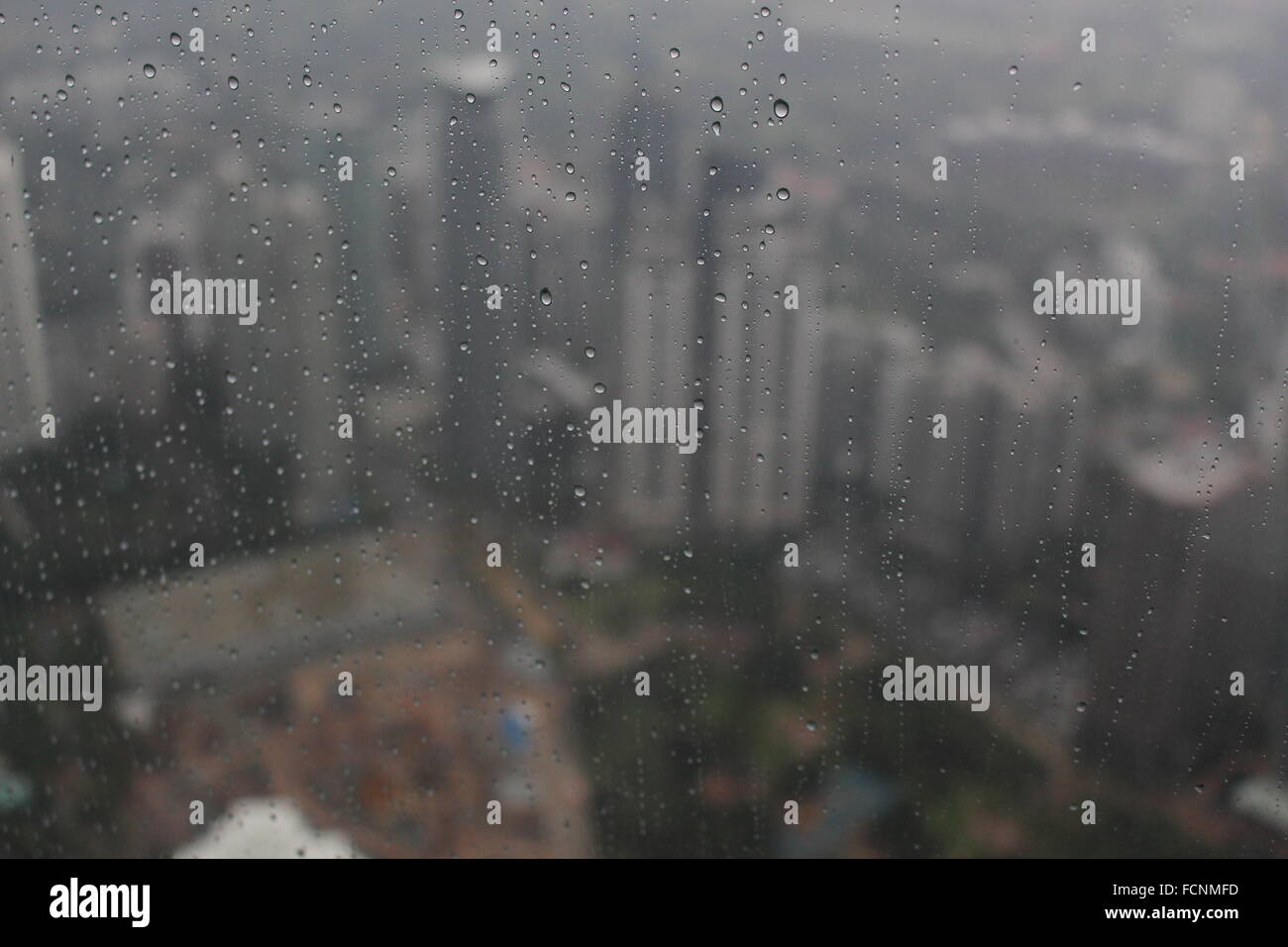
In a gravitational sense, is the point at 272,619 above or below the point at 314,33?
below

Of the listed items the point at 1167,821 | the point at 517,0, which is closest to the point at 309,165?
the point at 517,0

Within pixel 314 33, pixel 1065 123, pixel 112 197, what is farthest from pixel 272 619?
pixel 1065 123

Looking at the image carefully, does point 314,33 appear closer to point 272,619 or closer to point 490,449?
point 490,449

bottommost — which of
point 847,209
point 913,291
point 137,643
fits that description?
point 137,643

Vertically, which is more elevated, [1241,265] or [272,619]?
[1241,265]
